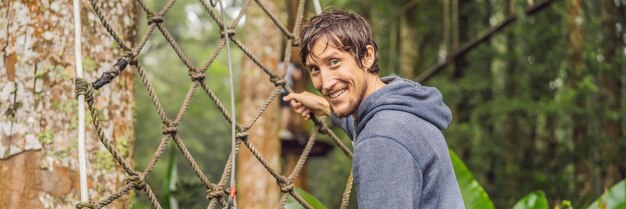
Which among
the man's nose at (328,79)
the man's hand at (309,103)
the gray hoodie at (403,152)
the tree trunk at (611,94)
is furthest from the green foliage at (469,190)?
the tree trunk at (611,94)

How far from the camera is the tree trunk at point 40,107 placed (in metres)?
1.40

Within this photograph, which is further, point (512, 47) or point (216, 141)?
point (216, 141)

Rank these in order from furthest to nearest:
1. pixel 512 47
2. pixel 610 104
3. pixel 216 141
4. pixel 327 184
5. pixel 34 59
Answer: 1. pixel 216 141
2. pixel 327 184
3. pixel 512 47
4. pixel 610 104
5. pixel 34 59

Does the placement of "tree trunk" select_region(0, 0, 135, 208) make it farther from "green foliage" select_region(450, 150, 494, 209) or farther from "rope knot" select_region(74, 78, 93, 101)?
"green foliage" select_region(450, 150, 494, 209)

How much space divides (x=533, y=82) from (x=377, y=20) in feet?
6.06

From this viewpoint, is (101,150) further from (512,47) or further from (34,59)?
(512,47)

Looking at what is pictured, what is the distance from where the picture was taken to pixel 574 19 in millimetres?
5633

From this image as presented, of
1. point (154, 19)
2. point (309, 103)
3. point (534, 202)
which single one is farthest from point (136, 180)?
point (534, 202)

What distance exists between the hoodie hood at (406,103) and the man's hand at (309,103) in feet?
1.51

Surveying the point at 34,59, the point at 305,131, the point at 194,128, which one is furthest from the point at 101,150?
the point at 194,128

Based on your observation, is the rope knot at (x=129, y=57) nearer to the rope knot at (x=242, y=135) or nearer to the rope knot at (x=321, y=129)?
the rope knot at (x=242, y=135)

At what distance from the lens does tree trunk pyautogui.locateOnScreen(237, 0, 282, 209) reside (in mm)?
3520

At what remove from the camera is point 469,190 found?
197 cm

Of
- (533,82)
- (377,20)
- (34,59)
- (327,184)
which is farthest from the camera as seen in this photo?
(327,184)
